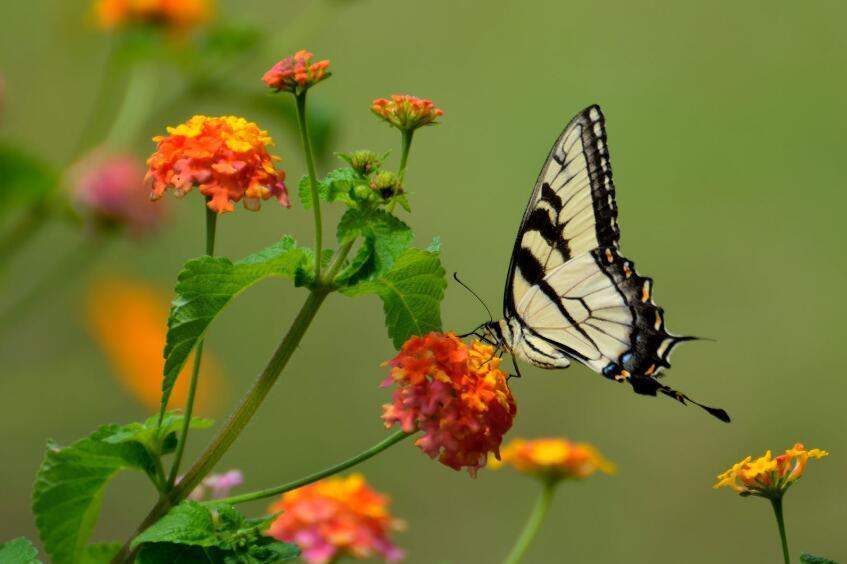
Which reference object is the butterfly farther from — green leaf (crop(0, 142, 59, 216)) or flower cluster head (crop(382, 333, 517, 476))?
green leaf (crop(0, 142, 59, 216))

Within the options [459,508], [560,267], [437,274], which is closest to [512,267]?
[560,267]

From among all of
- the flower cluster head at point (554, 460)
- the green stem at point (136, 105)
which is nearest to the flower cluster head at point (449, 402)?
the flower cluster head at point (554, 460)

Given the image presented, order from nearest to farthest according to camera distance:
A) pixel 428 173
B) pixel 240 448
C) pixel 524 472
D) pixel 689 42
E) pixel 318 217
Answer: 1. pixel 318 217
2. pixel 524 472
3. pixel 240 448
4. pixel 428 173
5. pixel 689 42

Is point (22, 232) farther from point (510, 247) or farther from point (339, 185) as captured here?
point (510, 247)

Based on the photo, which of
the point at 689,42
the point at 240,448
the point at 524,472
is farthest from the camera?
the point at 689,42

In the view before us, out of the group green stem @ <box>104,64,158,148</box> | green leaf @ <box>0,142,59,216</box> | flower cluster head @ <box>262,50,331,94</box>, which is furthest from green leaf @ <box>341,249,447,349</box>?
green stem @ <box>104,64,158,148</box>

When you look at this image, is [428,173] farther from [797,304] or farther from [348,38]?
[797,304]

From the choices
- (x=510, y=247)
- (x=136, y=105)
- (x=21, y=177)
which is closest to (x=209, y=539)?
(x=21, y=177)
